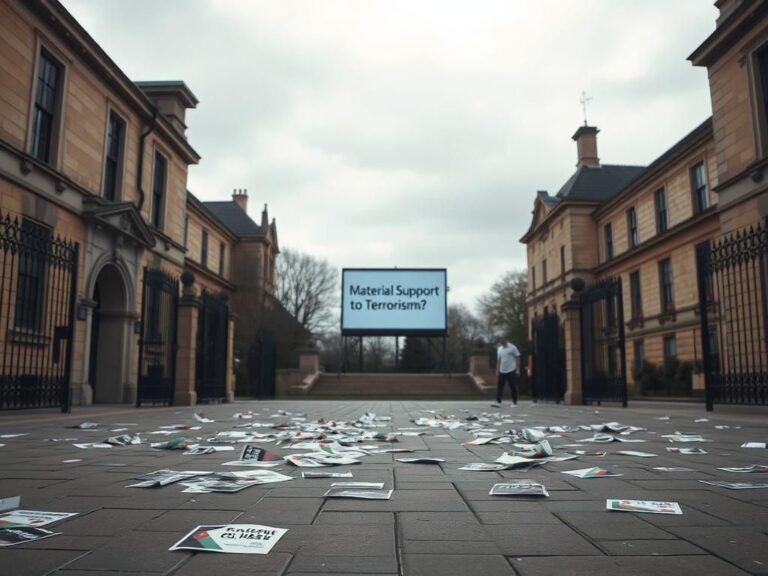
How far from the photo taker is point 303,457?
15.2ft

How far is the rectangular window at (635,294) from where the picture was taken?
33.1 meters

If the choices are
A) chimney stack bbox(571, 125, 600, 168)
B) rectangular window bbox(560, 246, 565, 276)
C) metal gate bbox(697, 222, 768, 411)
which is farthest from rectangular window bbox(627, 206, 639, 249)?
metal gate bbox(697, 222, 768, 411)

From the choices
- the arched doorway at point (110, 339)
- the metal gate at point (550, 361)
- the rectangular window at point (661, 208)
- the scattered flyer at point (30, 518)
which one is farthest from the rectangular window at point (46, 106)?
the rectangular window at point (661, 208)

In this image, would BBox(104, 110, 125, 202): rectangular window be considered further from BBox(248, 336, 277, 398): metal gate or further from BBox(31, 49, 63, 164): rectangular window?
BBox(248, 336, 277, 398): metal gate

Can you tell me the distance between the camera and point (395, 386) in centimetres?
3091

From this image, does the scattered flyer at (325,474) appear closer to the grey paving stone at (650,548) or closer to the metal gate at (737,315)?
the grey paving stone at (650,548)

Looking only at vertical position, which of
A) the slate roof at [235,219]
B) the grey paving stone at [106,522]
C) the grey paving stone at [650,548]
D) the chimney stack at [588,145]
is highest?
the chimney stack at [588,145]

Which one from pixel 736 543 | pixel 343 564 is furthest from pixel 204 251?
pixel 736 543

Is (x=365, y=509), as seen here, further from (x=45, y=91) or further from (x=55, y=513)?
(x=45, y=91)

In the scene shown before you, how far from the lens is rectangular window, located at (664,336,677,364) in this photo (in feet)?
93.6

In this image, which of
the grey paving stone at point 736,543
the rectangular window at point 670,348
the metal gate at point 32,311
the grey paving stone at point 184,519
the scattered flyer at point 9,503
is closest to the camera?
the grey paving stone at point 736,543

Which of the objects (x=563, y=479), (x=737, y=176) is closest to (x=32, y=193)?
(x=563, y=479)

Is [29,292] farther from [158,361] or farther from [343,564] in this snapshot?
[343,564]

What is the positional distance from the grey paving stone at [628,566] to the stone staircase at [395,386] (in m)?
27.2
